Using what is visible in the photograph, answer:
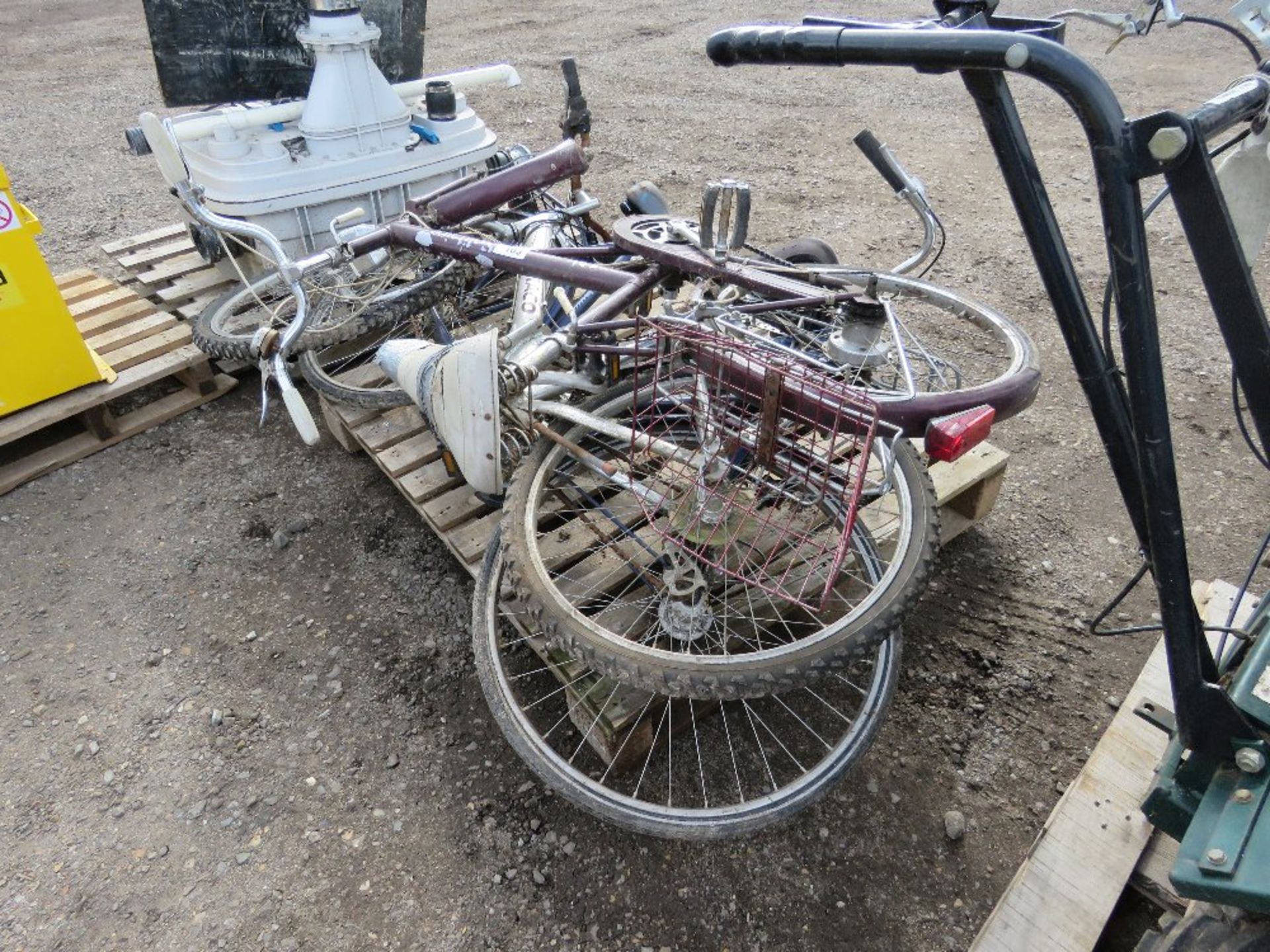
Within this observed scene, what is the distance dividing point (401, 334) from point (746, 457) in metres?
1.95

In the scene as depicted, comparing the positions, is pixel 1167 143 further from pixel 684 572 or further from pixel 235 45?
pixel 235 45

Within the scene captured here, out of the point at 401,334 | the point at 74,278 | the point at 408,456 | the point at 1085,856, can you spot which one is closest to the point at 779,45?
the point at 1085,856

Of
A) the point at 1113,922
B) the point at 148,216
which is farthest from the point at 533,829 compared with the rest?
the point at 148,216

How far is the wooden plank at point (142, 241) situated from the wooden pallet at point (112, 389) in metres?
0.37

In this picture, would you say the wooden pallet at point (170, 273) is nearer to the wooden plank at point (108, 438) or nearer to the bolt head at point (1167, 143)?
the wooden plank at point (108, 438)

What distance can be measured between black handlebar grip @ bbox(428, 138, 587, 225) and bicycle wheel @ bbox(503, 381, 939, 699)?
1.09 meters

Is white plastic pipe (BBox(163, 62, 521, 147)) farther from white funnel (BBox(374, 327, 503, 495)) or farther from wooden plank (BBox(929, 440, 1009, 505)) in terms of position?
wooden plank (BBox(929, 440, 1009, 505))

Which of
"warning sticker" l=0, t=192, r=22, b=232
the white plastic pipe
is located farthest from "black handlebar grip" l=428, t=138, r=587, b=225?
"warning sticker" l=0, t=192, r=22, b=232

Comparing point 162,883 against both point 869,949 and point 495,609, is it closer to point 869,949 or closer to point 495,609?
point 495,609

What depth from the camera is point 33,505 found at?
322 cm

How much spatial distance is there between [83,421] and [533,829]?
262 cm

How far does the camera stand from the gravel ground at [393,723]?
2053 millimetres

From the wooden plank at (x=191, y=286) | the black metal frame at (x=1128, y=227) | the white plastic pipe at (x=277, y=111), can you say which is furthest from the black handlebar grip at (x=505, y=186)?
the black metal frame at (x=1128, y=227)

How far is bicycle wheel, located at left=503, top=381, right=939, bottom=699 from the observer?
1.86 m
